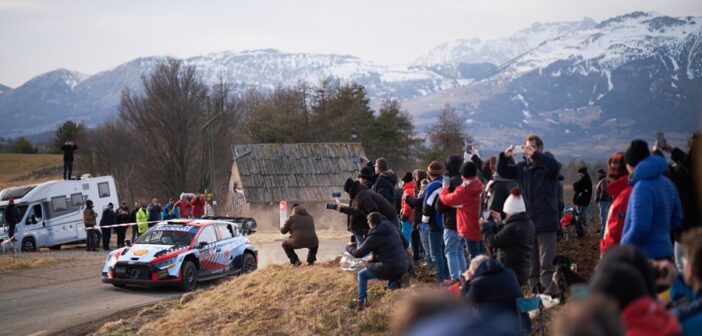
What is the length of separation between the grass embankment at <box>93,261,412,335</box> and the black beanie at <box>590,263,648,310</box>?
6427 millimetres

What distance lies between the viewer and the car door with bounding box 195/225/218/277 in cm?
1902

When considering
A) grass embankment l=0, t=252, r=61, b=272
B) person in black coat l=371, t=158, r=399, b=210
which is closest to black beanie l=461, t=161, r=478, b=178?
person in black coat l=371, t=158, r=399, b=210

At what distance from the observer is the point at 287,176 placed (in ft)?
165

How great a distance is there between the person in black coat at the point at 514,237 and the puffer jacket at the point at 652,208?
2.11 metres

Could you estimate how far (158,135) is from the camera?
218 ft

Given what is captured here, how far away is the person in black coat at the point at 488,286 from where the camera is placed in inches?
317

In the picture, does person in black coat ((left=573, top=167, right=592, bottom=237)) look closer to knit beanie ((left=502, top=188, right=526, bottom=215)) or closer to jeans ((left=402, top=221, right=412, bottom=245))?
jeans ((left=402, top=221, right=412, bottom=245))

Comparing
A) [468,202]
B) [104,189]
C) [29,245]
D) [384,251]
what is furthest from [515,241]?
[104,189]

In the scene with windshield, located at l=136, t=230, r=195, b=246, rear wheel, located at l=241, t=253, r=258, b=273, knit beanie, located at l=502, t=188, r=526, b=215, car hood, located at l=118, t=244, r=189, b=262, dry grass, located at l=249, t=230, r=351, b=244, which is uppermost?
knit beanie, located at l=502, t=188, r=526, b=215

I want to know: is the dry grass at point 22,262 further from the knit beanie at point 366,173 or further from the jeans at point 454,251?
the jeans at point 454,251

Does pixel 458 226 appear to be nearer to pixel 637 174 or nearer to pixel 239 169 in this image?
pixel 637 174

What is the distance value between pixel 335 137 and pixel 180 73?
16.1m

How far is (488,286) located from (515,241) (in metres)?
1.59

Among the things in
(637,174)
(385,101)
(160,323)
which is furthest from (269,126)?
(637,174)
